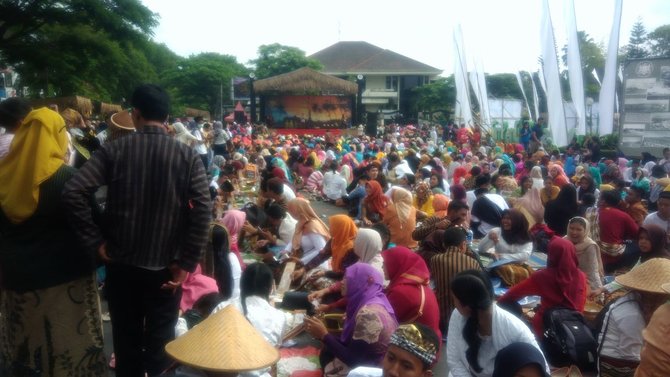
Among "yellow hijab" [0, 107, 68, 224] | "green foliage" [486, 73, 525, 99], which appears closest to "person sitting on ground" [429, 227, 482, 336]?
"yellow hijab" [0, 107, 68, 224]

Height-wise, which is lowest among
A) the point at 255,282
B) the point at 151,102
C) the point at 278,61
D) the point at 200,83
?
the point at 255,282

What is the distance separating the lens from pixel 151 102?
2889 mm

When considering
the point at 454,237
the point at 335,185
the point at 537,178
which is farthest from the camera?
the point at 335,185

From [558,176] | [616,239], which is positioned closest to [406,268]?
[616,239]

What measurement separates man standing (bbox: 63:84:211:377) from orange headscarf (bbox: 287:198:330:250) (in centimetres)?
391

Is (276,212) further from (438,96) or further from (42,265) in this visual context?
(438,96)

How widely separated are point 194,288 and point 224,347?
8.13ft

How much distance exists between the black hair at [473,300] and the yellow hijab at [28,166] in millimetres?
2025

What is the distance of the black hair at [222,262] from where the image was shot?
5.18 metres

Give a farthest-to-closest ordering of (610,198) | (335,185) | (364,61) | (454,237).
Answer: (364,61), (335,185), (610,198), (454,237)

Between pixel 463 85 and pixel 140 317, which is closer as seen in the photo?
pixel 140 317

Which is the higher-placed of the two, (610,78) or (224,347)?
(610,78)

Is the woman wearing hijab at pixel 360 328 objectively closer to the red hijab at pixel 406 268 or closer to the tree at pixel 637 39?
the red hijab at pixel 406 268

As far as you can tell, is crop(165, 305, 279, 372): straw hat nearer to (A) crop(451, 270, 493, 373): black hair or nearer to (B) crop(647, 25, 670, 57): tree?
(A) crop(451, 270, 493, 373): black hair
